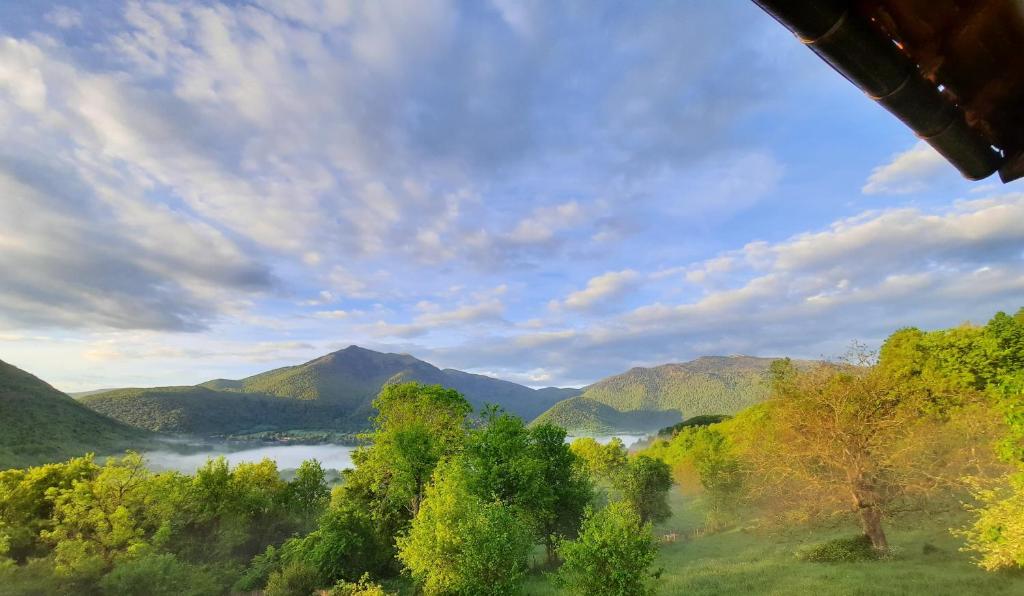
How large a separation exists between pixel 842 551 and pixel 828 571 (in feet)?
15.1

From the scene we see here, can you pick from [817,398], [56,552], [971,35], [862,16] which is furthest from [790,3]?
[56,552]

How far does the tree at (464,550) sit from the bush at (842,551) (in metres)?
27.2

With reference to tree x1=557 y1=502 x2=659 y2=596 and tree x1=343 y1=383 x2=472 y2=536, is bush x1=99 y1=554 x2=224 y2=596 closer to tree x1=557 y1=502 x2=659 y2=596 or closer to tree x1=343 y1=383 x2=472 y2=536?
tree x1=343 y1=383 x2=472 y2=536

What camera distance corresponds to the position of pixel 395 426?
50469mm

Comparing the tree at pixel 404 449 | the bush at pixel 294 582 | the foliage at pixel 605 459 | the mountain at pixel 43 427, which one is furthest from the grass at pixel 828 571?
the mountain at pixel 43 427

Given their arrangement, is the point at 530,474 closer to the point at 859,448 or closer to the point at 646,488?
the point at 859,448

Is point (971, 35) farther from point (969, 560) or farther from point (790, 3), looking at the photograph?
point (969, 560)

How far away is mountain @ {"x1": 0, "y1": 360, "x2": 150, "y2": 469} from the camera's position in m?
108

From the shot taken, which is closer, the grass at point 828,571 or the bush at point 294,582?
the grass at point 828,571

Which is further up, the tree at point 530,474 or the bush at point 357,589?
the tree at point 530,474

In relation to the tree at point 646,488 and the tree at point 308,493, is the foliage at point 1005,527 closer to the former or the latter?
the tree at point 646,488

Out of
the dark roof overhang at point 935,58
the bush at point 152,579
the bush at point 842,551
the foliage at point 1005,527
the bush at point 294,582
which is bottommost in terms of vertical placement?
the bush at point 294,582

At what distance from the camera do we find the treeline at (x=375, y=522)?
1106 inches

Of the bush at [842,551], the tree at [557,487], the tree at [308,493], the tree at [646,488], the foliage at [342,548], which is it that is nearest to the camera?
the bush at [842,551]
